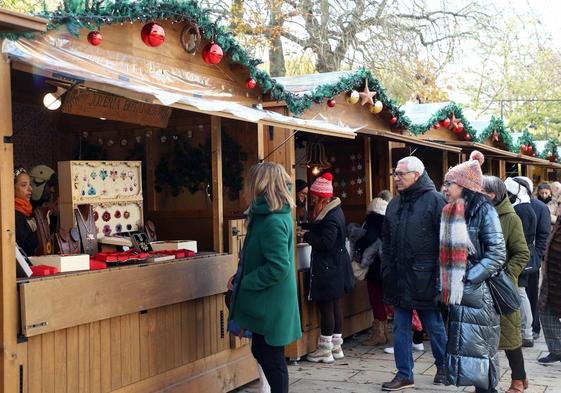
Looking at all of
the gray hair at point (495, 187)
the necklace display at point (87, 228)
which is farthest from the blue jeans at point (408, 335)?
the necklace display at point (87, 228)

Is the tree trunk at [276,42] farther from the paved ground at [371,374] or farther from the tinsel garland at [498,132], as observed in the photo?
the paved ground at [371,374]

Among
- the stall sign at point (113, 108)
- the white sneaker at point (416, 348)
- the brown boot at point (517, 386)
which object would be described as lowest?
the white sneaker at point (416, 348)

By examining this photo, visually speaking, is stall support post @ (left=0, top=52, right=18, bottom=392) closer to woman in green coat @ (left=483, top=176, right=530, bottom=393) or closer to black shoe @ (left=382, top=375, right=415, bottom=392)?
black shoe @ (left=382, top=375, right=415, bottom=392)

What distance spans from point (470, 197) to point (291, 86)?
10.5ft

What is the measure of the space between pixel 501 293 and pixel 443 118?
18.1 feet

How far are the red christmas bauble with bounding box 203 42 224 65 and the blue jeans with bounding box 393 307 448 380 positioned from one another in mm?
2463

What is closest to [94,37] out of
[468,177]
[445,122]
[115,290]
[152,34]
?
[152,34]

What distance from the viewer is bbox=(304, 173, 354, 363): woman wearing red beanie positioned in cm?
673

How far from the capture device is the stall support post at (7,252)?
153 inches

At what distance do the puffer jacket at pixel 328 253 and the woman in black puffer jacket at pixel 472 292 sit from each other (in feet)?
5.81

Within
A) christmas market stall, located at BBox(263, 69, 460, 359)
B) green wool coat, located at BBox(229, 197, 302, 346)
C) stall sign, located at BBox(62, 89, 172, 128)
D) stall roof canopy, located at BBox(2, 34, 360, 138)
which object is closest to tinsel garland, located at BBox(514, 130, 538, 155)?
christmas market stall, located at BBox(263, 69, 460, 359)

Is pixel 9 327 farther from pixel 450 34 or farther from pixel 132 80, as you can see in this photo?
pixel 450 34

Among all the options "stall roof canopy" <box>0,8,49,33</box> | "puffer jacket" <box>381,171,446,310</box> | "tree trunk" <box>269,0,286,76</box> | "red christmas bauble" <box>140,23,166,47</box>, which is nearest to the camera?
"stall roof canopy" <box>0,8,49,33</box>

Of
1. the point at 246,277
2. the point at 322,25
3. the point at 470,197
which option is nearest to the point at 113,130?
the point at 246,277
